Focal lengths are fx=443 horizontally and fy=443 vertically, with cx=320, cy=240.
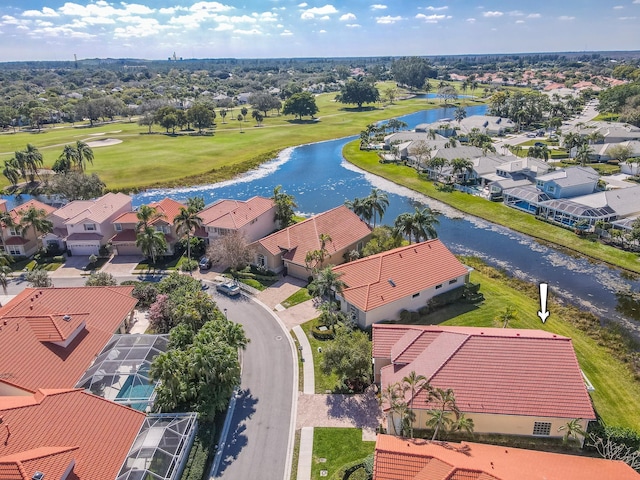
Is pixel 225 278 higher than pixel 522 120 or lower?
lower

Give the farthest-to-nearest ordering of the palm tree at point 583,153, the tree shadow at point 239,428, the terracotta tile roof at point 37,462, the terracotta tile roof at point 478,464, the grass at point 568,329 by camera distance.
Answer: the palm tree at point 583,153 → the grass at point 568,329 → the tree shadow at point 239,428 → the terracotta tile roof at point 478,464 → the terracotta tile roof at point 37,462

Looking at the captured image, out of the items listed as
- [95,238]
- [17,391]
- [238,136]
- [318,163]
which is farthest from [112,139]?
[17,391]

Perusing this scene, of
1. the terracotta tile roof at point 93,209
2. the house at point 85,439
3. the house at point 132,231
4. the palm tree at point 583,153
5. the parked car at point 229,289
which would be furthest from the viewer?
the palm tree at point 583,153

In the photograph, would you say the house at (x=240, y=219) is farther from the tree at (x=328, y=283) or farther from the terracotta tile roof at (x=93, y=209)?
the tree at (x=328, y=283)

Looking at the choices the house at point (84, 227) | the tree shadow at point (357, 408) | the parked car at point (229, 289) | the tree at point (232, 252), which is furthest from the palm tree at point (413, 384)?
the house at point (84, 227)

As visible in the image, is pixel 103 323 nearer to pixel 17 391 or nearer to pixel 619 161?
pixel 17 391

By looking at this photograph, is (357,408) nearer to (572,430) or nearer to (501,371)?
(501,371)
